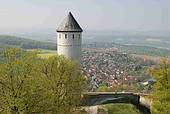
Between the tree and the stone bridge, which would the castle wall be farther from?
the tree

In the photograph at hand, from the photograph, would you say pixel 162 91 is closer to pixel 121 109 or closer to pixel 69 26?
pixel 121 109

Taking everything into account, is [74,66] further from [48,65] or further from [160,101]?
[160,101]

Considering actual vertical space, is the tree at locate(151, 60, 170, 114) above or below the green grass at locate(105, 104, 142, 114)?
above

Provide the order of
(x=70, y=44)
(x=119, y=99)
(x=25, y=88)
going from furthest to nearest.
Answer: (x=119, y=99) → (x=70, y=44) → (x=25, y=88)

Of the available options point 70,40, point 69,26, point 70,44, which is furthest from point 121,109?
point 69,26

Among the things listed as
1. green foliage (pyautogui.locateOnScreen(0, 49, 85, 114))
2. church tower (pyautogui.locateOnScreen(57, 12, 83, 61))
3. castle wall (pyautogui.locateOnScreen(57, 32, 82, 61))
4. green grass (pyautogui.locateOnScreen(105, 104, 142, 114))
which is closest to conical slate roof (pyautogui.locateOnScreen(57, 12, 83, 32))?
church tower (pyautogui.locateOnScreen(57, 12, 83, 61))

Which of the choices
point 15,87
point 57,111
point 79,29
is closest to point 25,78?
point 15,87
